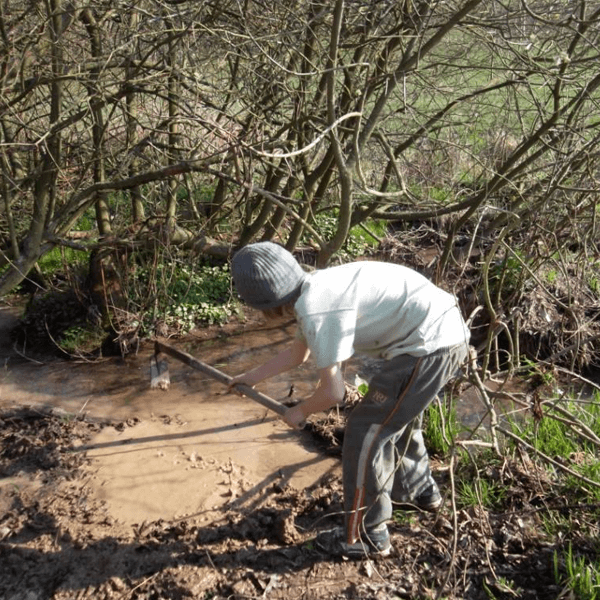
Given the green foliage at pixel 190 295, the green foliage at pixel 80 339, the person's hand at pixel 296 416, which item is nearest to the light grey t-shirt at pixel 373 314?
the person's hand at pixel 296 416

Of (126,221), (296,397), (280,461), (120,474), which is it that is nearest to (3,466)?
(120,474)

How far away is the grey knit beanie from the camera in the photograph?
288 cm

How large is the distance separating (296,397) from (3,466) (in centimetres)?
223

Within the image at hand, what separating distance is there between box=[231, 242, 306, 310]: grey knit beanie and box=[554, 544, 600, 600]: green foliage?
184 centimetres

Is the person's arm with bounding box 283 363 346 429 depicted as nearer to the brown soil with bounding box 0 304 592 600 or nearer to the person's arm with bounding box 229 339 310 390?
the person's arm with bounding box 229 339 310 390

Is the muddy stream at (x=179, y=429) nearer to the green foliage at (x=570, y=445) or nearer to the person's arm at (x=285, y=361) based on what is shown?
the person's arm at (x=285, y=361)

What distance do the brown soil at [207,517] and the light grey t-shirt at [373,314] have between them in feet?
2.89

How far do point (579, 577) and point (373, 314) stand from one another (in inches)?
61.8

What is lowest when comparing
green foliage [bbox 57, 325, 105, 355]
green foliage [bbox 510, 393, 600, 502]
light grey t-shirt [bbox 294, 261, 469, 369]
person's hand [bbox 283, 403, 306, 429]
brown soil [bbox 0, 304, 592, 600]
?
green foliage [bbox 57, 325, 105, 355]

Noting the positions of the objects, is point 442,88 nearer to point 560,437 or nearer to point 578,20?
point 578,20

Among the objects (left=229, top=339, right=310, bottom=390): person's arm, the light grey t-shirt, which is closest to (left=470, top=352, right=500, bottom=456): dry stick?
the light grey t-shirt

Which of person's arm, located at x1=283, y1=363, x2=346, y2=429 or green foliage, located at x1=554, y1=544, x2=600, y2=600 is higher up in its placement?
person's arm, located at x1=283, y1=363, x2=346, y2=429

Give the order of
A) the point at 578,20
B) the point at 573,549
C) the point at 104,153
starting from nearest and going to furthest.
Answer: the point at 573,549 < the point at 578,20 < the point at 104,153

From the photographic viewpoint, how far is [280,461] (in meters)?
4.41
